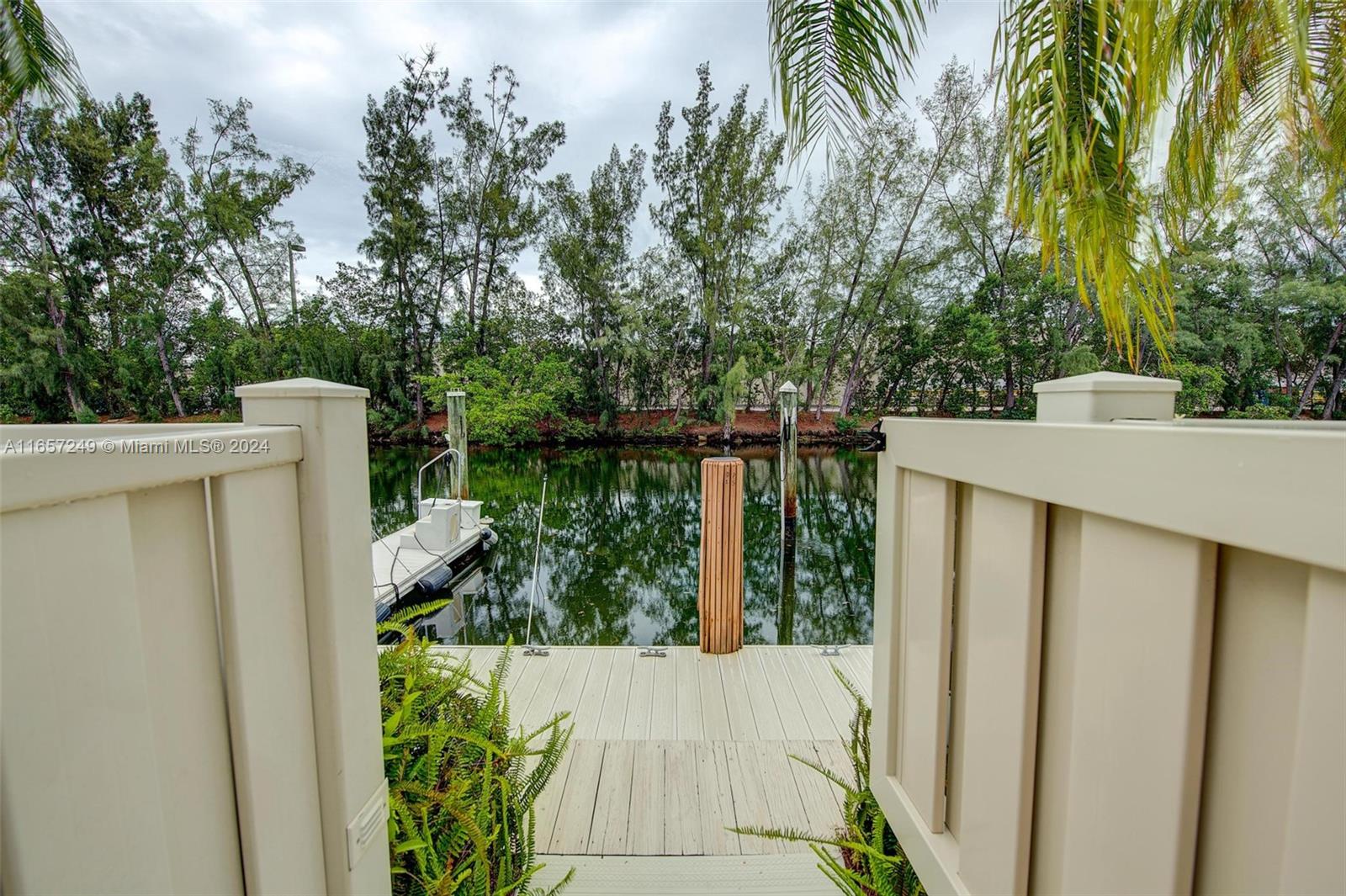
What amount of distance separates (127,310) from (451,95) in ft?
31.2

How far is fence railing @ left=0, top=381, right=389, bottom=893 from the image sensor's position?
1.20 feet

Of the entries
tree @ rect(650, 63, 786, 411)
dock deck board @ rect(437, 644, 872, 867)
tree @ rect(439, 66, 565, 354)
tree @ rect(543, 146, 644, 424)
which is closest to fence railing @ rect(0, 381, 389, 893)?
dock deck board @ rect(437, 644, 872, 867)

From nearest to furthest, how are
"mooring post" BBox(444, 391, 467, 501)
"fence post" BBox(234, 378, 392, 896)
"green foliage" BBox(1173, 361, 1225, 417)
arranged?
1. "fence post" BBox(234, 378, 392, 896)
2. "mooring post" BBox(444, 391, 467, 501)
3. "green foliage" BBox(1173, 361, 1225, 417)

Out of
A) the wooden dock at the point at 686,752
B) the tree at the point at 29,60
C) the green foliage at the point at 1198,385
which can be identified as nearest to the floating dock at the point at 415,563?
the wooden dock at the point at 686,752

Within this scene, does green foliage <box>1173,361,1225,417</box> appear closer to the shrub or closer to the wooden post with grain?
the shrub

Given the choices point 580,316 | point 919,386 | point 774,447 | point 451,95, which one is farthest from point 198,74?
point 919,386

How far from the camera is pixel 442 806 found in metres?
1.02

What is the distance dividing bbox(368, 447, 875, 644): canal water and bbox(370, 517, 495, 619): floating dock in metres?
0.28

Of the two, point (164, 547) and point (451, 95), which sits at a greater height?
point (451, 95)

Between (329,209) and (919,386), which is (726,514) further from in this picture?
(329,209)

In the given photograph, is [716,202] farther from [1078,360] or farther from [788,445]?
[788,445]

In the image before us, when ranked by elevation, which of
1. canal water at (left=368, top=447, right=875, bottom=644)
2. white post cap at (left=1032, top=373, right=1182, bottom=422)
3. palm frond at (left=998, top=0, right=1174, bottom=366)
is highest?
palm frond at (left=998, top=0, right=1174, bottom=366)

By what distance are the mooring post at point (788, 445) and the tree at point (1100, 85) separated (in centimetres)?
412

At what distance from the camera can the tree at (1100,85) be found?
4.30 ft
